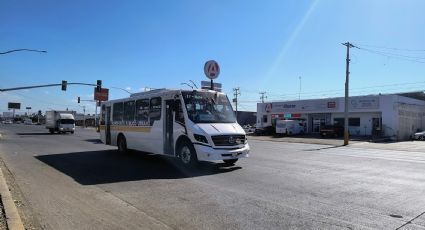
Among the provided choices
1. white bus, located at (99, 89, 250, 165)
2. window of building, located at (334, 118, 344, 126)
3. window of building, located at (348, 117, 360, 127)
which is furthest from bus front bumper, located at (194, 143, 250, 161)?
Result: window of building, located at (334, 118, 344, 126)

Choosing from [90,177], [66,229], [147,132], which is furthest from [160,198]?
[147,132]

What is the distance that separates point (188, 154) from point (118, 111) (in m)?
6.78

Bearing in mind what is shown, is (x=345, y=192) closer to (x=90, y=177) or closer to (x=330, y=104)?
(x=90, y=177)

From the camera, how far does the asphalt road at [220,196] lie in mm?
6830

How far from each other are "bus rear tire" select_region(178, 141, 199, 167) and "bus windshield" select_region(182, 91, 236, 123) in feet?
3.01

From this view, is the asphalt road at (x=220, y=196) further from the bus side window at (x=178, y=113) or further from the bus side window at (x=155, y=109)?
the bus side window at (x=155, y=109)

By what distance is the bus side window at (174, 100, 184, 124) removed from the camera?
13.9m

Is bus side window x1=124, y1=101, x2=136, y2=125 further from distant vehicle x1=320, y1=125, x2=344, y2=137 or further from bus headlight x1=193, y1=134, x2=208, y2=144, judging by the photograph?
distant vehicle x1=320, y1=125, x2=344, y2=137

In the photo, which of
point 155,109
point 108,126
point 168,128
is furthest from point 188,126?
point 108,126

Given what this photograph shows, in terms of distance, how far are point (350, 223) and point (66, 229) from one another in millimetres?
4527

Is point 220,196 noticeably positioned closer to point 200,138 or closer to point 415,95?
point 200,138

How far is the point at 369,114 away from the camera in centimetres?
4888

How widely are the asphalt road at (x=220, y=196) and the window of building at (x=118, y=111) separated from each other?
15.9ft

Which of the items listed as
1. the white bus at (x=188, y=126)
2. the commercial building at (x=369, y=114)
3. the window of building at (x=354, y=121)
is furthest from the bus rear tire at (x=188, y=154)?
the window of building at (x=354, y=121)
